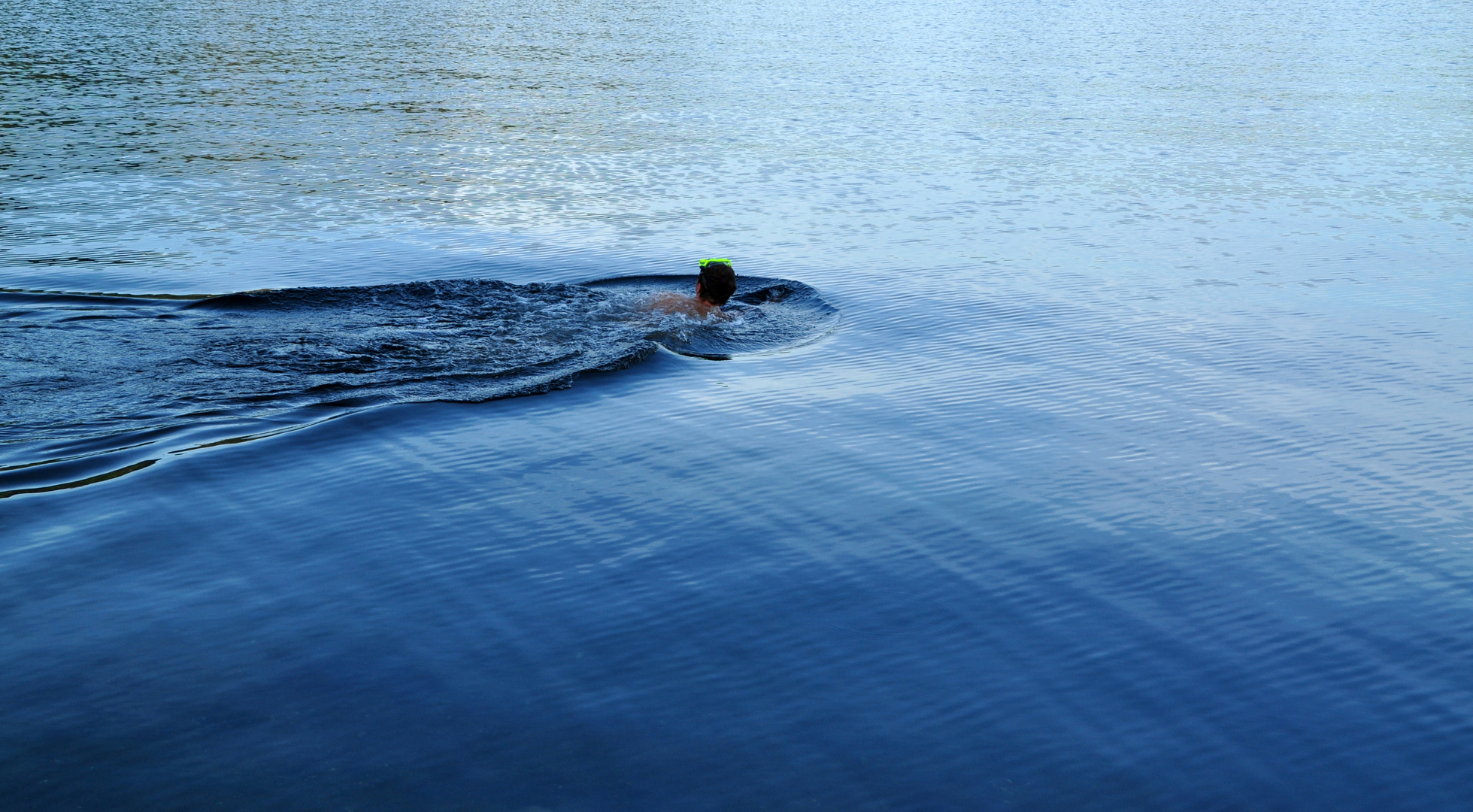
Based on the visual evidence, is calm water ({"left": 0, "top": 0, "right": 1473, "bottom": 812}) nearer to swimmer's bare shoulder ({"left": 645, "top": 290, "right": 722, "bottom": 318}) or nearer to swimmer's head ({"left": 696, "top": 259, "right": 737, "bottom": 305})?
swimmer's bare shoulder ({"left": 645, "top": 290, "right": 722, "bottom": 318})

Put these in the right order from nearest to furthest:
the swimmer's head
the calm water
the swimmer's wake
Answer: the calm water < the swimmer's wake < the swimmer's head

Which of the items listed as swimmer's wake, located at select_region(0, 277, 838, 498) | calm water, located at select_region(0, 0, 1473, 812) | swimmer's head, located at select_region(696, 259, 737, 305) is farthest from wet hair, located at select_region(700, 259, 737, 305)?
calm water, located at select_region(0, 0, 1473, 812)

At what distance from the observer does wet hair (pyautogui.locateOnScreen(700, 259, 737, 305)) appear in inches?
444

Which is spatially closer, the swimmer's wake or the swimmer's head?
the swimmer's wake

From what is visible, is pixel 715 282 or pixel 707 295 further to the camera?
pixel 707 295

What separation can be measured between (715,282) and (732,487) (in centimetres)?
377

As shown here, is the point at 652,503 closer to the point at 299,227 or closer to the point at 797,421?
the point at 797,421

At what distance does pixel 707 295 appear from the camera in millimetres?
11492

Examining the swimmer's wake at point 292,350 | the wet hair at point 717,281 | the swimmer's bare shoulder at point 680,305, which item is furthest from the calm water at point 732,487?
the wet hair at point 717,281

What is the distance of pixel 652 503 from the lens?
7.68 metres

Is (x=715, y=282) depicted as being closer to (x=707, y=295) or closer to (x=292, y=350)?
(x=707, y=295)

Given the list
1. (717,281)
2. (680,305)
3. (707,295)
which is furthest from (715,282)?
(680,305)

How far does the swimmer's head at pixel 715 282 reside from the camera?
444 inches

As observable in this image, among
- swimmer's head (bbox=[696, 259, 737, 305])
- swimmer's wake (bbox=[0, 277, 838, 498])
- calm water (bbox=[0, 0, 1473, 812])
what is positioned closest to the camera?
calm water (bbox=[0, 0, 1473, 812])
